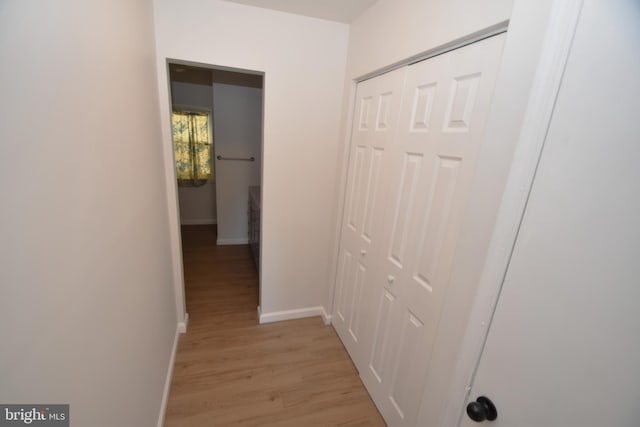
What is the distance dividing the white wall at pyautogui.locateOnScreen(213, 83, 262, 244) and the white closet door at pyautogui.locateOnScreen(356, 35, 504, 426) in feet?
9.03

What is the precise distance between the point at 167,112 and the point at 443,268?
1859 millimetres

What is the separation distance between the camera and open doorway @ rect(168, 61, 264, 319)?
10.7 feet

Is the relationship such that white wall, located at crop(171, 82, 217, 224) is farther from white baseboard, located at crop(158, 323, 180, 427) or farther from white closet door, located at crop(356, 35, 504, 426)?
white closet door, located at crop(356, 35, 504, 426)

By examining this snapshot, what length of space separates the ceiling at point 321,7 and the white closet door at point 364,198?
0.44 meters

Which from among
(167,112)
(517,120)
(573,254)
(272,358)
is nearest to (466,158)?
(517,120)

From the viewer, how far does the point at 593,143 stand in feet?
1.77

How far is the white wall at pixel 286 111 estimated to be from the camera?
1.62 m

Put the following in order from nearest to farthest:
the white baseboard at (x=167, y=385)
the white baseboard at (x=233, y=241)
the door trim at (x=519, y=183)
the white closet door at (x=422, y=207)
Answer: the door trim at (x=519, y=183), the white closet door at (x=422, y=207), the white baseboard at (x=167, y=385), the white baseboard at (x=233, y=241)

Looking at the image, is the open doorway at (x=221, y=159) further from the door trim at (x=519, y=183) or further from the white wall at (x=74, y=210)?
the door trim at (x=519, y=183)

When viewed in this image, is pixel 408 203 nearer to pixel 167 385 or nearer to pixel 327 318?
pixel 327 318

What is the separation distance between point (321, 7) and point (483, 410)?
2.12 metres

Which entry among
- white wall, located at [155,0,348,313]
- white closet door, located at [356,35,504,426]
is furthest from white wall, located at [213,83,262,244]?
white closet door, located at [356,35,504,426]

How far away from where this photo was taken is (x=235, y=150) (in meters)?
3.66

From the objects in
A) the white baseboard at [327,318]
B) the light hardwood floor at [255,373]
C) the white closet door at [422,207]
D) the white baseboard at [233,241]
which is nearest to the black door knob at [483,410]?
the white closet door at [422,207]
